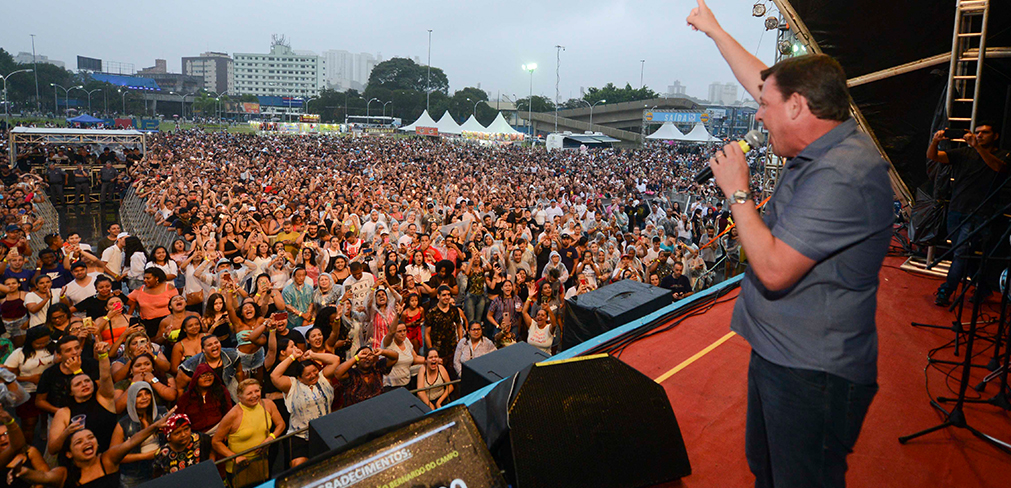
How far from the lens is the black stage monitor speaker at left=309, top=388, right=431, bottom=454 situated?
7.67 feet

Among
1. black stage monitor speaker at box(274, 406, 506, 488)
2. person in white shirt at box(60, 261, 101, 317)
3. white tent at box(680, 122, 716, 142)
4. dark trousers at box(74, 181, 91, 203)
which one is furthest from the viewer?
white tent at box(680, 122, 716, 142)

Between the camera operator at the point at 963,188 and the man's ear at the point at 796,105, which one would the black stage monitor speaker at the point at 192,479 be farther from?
the camera operator at the point at 963,188

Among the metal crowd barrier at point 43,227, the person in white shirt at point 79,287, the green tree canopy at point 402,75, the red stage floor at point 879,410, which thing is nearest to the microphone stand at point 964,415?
the red stage floor at point 879,410

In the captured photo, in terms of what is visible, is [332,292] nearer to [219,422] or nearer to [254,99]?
[219,422]

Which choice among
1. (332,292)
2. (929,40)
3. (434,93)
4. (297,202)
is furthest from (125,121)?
(929,40)

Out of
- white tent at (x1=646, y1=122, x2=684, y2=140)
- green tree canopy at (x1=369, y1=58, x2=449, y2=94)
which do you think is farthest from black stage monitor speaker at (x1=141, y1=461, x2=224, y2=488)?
green tree canopy at (x1=369, y1=58, x2=449, y2=94)

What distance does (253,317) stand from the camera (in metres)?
5.46

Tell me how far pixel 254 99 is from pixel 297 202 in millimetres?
106176

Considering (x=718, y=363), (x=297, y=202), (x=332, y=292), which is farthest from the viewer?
(x=297, y=202)

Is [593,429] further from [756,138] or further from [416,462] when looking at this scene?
[756,138]

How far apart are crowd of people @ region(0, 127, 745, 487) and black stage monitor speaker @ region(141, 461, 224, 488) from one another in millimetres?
1014

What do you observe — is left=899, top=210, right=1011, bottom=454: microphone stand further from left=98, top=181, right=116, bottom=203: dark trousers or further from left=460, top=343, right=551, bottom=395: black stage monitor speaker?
left=98, top=181, right=116, bottom=203: dark trousers

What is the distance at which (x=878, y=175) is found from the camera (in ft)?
4.19

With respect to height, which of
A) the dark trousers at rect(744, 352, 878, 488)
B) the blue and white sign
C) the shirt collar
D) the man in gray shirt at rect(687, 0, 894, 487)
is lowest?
the dark trousers at rect(744, 352, 878, 488)
